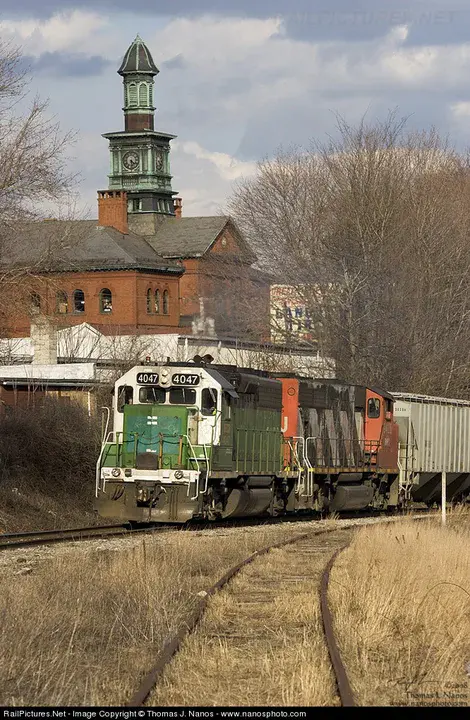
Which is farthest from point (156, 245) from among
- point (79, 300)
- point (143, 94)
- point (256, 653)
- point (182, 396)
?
point (256, 653)

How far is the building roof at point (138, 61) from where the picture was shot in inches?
3799

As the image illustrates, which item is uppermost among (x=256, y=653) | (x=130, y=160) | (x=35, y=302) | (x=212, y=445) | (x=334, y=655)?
(x=130, y=160)

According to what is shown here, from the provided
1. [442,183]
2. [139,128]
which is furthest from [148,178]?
[442,183]

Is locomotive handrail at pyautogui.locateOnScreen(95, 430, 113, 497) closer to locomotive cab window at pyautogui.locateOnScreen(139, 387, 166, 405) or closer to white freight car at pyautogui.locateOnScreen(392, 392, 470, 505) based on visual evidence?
locomotive cab window at pyautogui.locateOnScreen(139, 387, 166, 405)

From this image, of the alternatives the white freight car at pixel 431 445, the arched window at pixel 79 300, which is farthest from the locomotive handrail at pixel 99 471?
the arched window at pixel 79 300

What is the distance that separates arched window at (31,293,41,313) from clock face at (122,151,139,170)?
75.5m

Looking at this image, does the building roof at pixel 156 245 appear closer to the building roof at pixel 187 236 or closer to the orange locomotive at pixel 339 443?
the building roof at pixel 187 236

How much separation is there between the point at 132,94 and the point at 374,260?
52622 millimetres

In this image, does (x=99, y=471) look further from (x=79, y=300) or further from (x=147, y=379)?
(x=79, y=300)

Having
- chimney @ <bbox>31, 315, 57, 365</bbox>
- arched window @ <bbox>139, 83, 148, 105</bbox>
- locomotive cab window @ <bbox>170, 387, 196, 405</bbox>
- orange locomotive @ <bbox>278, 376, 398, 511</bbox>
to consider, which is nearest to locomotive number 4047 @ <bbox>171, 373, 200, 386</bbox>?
locomotive cab window @ <bbox>170, 387, 196, 405</bbox>

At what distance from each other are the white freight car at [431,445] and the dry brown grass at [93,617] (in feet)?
54.7

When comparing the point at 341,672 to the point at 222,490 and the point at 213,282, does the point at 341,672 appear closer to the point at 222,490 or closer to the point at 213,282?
the point at 222,490

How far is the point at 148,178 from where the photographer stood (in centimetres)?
9794

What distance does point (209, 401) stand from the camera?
78.4ft
